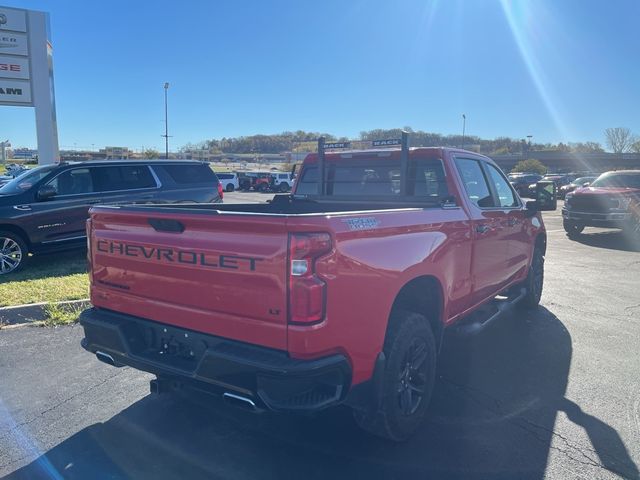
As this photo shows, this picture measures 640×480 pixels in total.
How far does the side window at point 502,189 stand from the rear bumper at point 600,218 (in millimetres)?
9706

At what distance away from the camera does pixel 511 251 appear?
5414 mm

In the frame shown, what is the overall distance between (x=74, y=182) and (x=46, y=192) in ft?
2.09

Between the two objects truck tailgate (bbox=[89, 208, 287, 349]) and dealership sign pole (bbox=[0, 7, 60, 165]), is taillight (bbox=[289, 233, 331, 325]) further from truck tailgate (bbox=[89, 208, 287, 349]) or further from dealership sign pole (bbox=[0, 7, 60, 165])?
dealership sign pole (bbox=[0, 7, 60, 165])

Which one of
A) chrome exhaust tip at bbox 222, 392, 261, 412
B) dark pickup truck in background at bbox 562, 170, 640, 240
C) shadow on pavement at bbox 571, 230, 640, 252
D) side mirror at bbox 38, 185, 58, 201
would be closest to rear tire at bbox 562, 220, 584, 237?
dark pickup truck in background at bbox 562, 170, 640, 240

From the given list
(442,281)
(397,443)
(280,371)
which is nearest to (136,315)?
(280,371)

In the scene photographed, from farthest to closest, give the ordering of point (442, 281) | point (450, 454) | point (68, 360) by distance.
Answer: point (68, 360)
point (442, 281)
point (450, 454)

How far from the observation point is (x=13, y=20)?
45.2ft

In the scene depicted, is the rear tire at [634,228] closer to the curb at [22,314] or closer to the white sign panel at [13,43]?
the curb at [22,314]

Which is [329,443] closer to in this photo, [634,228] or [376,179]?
[376,179]

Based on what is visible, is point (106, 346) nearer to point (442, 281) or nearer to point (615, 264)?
point (442, 281)

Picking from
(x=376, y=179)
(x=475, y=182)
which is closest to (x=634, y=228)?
(x=475, y=182)

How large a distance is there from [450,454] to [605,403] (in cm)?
164

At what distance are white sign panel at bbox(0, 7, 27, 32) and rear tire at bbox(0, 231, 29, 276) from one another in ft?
30.1

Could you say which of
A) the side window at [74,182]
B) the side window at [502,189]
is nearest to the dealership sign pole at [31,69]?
the side window at [74,182]
